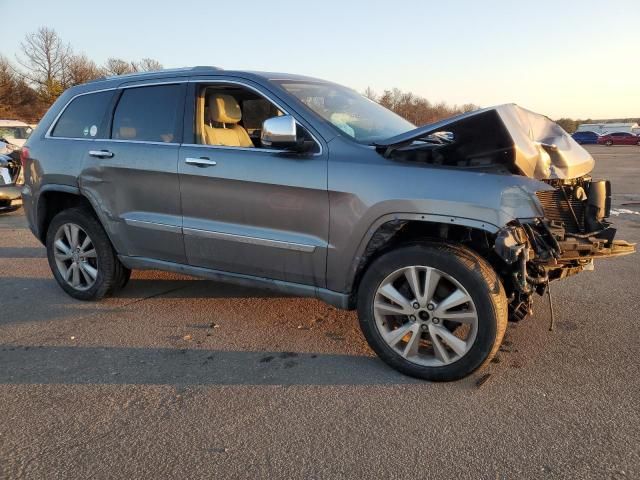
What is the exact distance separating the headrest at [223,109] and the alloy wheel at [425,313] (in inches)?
75.0

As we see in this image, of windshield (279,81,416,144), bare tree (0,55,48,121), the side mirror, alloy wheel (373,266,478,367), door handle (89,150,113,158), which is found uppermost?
bare tree (0,55,48,121)

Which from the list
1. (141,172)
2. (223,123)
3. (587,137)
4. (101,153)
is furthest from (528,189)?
(587,137)

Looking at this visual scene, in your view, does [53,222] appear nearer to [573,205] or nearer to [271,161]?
[271,161]

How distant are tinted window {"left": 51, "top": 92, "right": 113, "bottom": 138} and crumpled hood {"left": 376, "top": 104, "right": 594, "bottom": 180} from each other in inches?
102

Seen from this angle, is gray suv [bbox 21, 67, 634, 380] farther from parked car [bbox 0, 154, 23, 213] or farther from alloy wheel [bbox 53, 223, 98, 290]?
parked car [bbox 0, 154, 23, 213]

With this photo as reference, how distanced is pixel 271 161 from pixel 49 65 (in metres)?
54.8

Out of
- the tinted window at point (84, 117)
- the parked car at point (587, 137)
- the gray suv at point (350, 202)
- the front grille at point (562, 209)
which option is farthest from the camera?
the parked car at point (587, 137)

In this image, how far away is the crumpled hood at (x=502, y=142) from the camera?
115 inches

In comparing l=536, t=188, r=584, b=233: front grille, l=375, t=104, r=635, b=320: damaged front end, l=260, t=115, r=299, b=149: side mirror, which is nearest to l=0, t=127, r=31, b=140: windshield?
l=260, t=115, r=299, b=149: side mirror

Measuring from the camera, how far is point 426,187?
2941mm

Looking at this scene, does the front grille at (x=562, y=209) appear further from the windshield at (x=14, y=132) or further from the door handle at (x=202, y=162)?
the windshield at (x=14, y=132)

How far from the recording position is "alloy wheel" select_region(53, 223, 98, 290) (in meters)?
4.48

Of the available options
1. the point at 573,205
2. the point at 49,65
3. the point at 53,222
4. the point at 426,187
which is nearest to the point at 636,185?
the point at 573,205

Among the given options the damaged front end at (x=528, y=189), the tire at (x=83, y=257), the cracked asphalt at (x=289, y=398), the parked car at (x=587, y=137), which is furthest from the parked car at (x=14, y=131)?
the parked car at (x=587, y=137)
